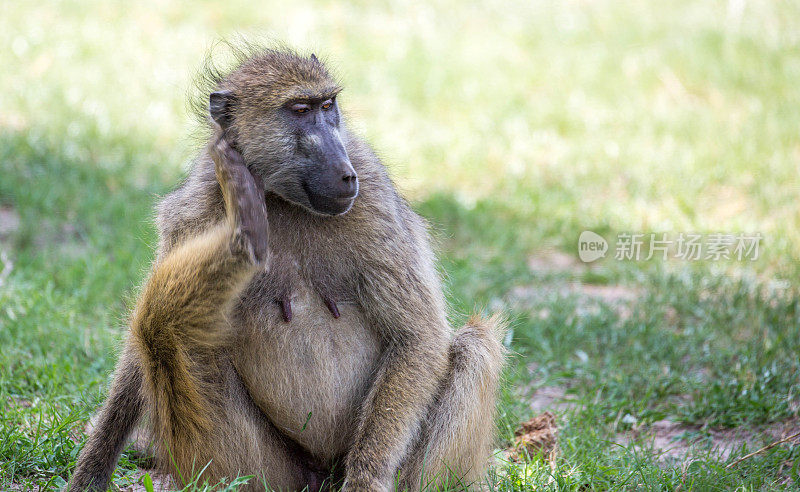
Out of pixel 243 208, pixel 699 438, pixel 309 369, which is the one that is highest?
pixel 243 208

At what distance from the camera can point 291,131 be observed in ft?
10.1

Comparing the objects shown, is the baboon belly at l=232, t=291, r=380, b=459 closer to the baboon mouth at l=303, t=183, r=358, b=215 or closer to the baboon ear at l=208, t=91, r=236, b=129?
the baboon mouth at l=303, t=183, r=358, b=215

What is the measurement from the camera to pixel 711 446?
3.84 meters

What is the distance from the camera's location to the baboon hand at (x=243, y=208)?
267 centimetres

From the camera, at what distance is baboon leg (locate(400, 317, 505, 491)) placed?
308cm

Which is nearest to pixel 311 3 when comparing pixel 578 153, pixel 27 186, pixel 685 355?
pixel 578 153

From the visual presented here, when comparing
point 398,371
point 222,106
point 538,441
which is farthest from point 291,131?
point 538,441

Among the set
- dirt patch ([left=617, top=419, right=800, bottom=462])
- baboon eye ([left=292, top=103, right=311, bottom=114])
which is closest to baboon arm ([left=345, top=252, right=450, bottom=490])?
baboon eye ([left=292, top=103, right=311, bottom=114])

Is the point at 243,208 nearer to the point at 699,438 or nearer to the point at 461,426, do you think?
the point at 461,426

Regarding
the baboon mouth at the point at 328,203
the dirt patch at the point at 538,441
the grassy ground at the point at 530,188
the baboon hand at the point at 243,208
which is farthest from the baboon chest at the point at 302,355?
the dirt patch at the point at 538,441

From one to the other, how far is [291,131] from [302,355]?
31.4 inches

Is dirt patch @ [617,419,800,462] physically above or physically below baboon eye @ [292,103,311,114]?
below

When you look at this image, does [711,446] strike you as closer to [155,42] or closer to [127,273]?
[127,273]

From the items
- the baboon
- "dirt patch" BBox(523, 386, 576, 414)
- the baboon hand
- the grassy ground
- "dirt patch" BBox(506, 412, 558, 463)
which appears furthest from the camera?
"dirt patch" BBox(523, 386, 576, 414)
